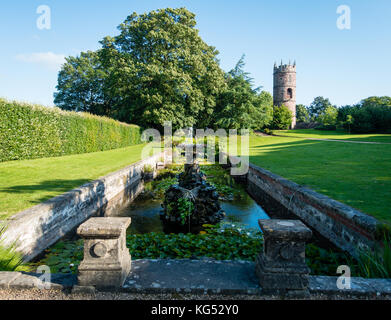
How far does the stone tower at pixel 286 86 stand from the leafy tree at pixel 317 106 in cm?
3700

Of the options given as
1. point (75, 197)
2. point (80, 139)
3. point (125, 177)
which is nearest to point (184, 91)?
point (80, 139)

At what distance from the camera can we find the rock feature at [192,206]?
21.4 ft

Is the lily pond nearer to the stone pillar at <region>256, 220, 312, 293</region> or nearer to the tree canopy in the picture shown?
the stone pillar at <region>256, 220, 312, 293</region>

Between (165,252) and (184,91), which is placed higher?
(184,91)

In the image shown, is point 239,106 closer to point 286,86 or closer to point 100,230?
point 100,230

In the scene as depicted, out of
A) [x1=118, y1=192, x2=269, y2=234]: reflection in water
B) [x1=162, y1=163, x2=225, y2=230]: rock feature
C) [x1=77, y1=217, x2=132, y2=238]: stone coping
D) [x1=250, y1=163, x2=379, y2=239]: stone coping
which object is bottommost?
[x1=118, y1=192, x2=269, y2=234]: reflection in water

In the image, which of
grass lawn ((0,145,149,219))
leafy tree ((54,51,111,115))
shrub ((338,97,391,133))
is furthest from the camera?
leafy tree ((54,51,111,115))

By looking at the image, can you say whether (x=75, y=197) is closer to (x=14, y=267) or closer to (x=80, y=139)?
(x=14, y=267)

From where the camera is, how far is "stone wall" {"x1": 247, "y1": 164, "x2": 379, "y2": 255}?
379cm

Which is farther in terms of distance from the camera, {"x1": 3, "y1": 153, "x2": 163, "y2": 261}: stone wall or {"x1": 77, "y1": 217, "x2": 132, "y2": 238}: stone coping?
{"x1": 3, "y1": 153, "x2": 163, "y2": 261}: stone wall

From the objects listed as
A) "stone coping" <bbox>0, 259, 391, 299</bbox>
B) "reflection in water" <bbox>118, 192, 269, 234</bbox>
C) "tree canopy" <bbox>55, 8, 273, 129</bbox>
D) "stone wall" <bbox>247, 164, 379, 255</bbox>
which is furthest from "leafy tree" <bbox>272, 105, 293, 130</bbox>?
"stone coping" <bbox>0, 259, 391, 299</bbox>

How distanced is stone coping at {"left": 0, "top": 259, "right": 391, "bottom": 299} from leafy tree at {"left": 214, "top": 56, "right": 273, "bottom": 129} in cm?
2493

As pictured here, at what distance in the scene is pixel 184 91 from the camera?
2428cm

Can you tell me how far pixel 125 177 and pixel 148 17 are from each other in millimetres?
22161
